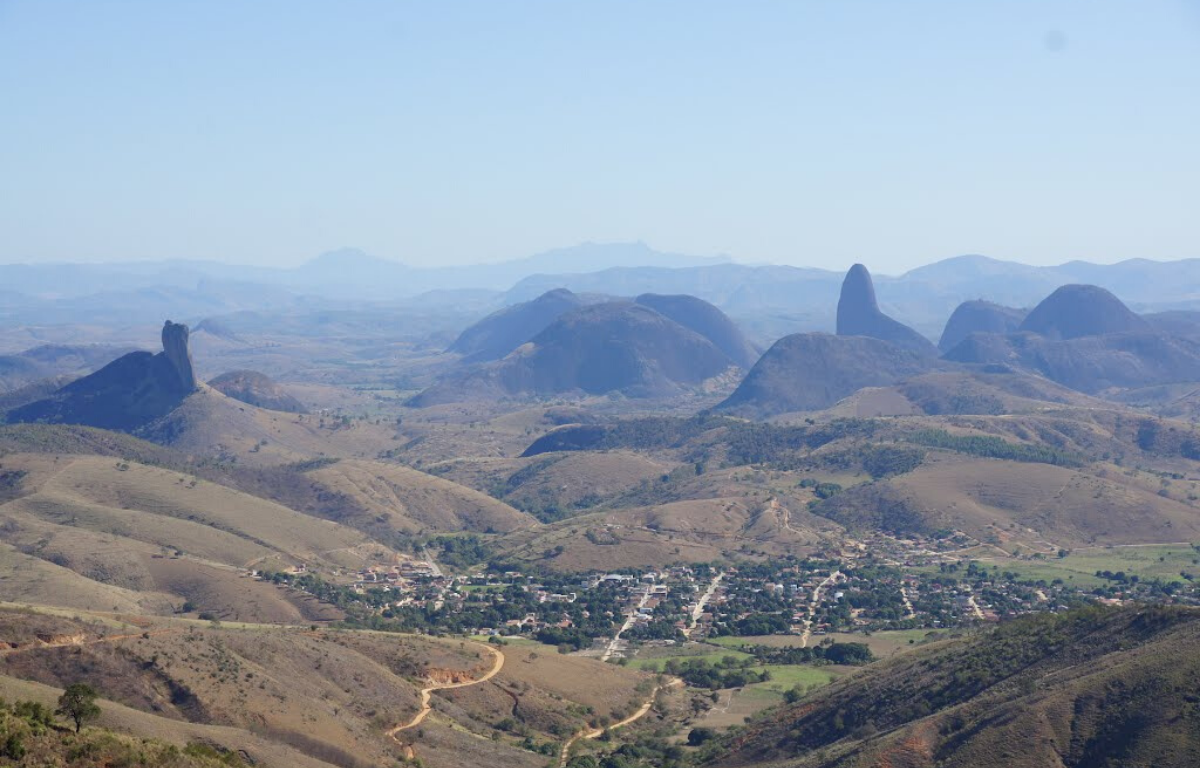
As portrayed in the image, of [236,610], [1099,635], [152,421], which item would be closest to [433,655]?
[236,610]

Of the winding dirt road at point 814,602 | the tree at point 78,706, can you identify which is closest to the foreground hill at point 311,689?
the tree at point 78,706

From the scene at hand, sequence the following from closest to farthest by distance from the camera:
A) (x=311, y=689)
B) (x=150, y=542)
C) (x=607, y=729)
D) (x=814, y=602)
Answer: (x=311, y=689) → (x=607, y=729) → (x=150, y=542) → (x=814, y=602)

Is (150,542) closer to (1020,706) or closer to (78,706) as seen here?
(78,706)

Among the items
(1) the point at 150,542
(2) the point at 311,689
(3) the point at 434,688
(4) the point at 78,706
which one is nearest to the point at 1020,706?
(3) the point at 434,688

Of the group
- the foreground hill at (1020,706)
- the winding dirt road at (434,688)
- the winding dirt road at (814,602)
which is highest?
the foreground hill at (1020,706)

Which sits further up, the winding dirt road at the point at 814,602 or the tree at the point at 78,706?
the tree at the point at 78,706

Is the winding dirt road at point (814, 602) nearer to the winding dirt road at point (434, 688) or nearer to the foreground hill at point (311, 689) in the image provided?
the foreground hill at point (311, 689)

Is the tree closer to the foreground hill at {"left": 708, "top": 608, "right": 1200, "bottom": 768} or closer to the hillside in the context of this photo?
the foreground hill at {"left": 708, "top": 608, "right": 1200, "bottom": 768}
